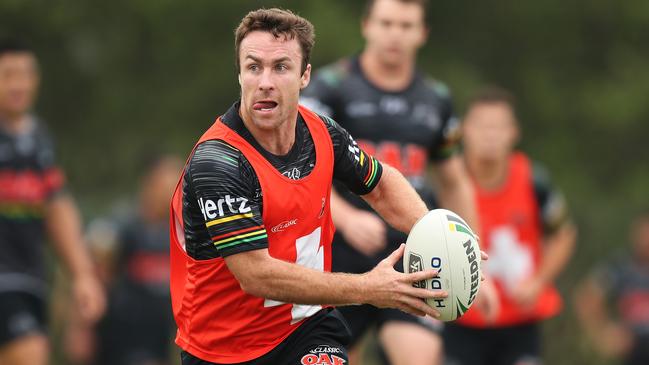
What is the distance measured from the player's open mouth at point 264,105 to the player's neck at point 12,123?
4.19 metres

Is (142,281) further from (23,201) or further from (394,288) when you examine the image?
(394,288)

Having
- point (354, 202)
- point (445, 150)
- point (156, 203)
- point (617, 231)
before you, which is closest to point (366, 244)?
point (354, 202)

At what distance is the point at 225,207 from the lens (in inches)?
222

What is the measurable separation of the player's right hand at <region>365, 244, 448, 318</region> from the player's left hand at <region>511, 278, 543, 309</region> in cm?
410

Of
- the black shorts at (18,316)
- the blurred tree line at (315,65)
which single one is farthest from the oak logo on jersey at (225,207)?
the blurred tree line at (315,65)

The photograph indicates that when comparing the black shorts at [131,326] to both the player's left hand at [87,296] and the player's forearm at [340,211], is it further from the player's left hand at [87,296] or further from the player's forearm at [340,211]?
the player's forearm at [340,211]

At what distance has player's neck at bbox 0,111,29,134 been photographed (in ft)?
31.4

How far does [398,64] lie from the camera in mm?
8398

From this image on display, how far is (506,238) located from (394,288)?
4.42 m

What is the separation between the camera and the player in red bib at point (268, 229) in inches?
222

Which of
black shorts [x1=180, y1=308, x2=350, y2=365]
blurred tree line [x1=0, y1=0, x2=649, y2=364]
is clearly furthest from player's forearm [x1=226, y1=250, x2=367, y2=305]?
blurred tree line [x1=0, y1=0, x2=649, y2=364]

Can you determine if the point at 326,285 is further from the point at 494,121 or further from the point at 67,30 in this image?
the point at 67,30

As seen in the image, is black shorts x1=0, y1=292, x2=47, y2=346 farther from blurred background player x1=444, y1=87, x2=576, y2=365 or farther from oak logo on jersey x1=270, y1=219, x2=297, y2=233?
oak logo on jersey x1=270, y1=219, x2=297, y2=233

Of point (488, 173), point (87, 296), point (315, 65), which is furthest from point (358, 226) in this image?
point (315, 65)
